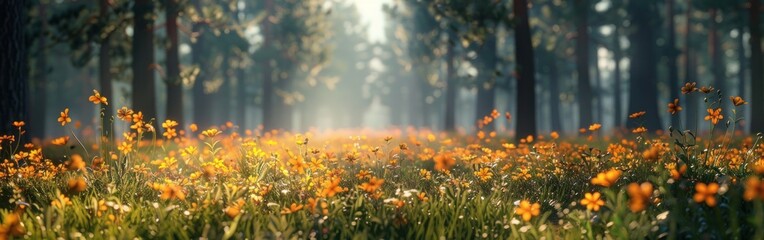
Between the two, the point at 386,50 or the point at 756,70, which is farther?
the point at 386,50

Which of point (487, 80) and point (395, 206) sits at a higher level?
point (487, 80)

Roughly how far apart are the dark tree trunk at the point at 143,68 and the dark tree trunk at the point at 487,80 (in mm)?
13075

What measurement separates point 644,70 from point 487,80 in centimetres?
657

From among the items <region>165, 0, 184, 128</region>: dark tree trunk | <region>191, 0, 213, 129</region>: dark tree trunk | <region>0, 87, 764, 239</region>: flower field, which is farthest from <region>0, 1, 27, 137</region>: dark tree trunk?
<region>191, 0, 213, 129</region>: dark tree trunk

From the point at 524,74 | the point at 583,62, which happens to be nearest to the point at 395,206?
the point at 524,74

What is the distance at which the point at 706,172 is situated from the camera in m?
4.51

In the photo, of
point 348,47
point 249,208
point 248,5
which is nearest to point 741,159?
point 249,208

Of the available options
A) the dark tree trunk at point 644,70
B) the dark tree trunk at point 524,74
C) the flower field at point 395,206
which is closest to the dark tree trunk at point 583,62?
the dark tree trunk at point 644,70

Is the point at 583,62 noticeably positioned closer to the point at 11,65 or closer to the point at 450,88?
the point at 450,88

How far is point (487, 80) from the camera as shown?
2394 cm

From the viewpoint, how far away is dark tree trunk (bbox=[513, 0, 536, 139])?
1195 cm

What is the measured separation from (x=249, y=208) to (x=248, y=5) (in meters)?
26.7

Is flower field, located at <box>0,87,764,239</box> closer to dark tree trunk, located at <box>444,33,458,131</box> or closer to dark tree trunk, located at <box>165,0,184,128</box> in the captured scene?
dark tree trunk, located at <box>165,0,184,128</box>

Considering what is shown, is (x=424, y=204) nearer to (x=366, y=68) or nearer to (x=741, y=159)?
(x=741, y=159)
